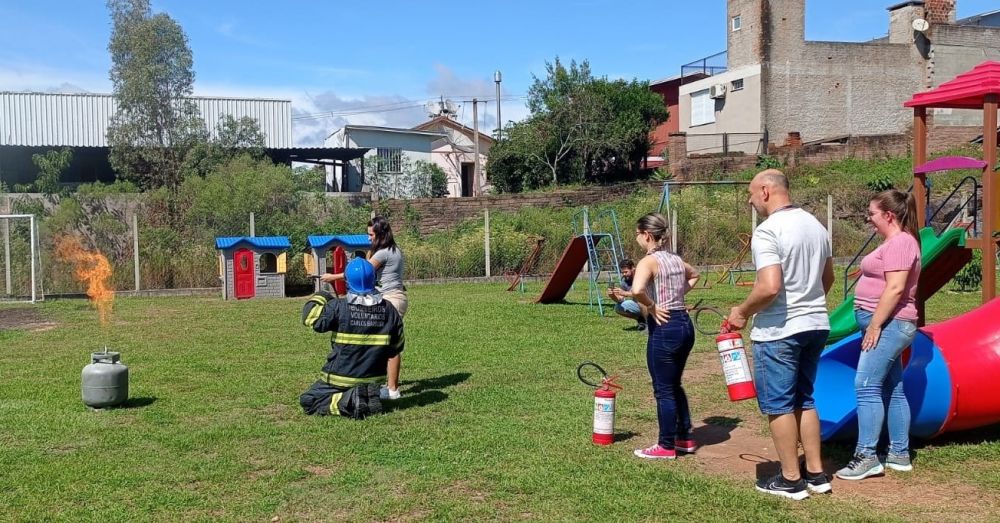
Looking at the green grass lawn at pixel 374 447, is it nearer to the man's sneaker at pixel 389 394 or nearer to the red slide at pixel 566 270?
the man's sneaker at pixel 389 394

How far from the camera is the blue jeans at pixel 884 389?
5160 mm

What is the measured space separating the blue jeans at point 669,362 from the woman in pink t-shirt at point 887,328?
107cm

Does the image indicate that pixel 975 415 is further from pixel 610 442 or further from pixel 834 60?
pixel 834 60

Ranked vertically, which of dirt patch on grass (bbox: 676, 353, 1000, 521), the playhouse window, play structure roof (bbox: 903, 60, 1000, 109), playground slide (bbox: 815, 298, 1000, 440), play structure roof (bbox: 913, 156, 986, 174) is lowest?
dirt patch on grass (bbox: 676, 353, 1000, 521)

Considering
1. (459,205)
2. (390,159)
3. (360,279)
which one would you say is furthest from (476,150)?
(360,279)

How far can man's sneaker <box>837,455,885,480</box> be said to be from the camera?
526cm

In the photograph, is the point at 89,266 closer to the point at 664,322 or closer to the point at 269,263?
the point at 269,263

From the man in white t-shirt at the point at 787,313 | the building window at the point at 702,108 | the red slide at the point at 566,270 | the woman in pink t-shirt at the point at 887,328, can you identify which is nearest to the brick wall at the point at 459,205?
the red slide at the point at 566,270

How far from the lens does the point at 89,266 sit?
19656mm

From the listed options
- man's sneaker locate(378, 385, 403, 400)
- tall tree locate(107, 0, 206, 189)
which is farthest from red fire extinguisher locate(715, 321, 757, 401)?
tall tree locate(107, 0, 206, 189)

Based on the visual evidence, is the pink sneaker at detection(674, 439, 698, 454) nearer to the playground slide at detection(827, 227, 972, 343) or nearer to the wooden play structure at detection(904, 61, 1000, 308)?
the playground slide at detection(827, 227, 972, 343)

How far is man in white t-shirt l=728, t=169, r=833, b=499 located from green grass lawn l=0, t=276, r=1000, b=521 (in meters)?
0.46

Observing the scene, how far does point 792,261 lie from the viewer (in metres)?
4.66

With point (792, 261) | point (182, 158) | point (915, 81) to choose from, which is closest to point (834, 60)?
point (915, 81)
